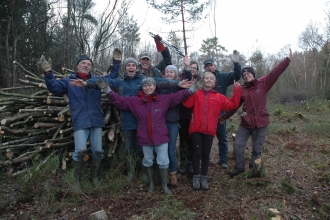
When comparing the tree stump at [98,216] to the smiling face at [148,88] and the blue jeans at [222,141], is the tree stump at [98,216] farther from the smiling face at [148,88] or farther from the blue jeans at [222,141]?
the blue jeans at [222,141]

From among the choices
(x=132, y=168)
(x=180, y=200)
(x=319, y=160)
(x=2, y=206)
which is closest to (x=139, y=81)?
(x=132, y=168)

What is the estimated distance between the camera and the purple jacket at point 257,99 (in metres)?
4.05

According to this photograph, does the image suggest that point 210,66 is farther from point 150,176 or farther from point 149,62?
point 150,176

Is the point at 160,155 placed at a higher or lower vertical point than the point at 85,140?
lower

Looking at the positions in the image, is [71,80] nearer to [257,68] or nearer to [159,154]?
[159,154]

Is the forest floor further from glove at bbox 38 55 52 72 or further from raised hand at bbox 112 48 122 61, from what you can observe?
raised hand at bbox 112 48 122 61

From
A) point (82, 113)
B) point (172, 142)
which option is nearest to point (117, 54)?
point (82, 113)

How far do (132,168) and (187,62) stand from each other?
201cm

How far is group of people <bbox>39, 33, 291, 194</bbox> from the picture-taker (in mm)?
3537

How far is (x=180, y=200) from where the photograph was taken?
11.0 feet

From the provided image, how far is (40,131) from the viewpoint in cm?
452

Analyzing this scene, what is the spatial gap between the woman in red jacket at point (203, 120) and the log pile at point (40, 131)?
1444mm

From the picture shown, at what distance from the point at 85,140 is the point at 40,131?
1517 mm

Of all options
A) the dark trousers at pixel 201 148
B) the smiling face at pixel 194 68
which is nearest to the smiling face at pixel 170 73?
the smiling face at pixel 194 68
